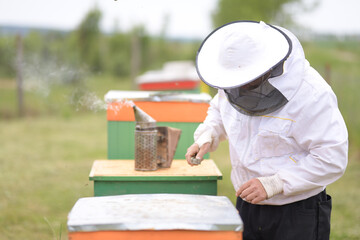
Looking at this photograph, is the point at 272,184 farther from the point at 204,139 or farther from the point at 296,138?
the point at 204,139

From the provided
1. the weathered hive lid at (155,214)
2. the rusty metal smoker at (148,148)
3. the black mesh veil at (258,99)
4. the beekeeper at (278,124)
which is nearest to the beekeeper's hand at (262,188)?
the beekeeper at (278,124)

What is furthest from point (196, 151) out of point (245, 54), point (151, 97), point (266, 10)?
point (266, 10)

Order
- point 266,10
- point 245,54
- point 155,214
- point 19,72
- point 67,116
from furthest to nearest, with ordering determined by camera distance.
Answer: point 266,10 → point 67,116 → point 19,72 → point 245,54 → point 155,214

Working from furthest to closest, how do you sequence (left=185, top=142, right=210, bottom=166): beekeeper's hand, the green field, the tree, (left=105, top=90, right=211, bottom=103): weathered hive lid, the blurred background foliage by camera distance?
the tree
the blurred background foliage
the green field
(left=105, top=90, right=211, bottom=103): weathered hive lid
(left=185, top=142, right=210, bottom=166): beekeeper's hand

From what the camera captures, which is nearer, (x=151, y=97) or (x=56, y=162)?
(x=151, y=97)

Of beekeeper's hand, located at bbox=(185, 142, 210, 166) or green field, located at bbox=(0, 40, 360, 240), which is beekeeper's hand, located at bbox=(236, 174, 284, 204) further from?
green field, located at bbox=(0, 40, 360, 240)

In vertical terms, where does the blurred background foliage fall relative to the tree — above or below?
below

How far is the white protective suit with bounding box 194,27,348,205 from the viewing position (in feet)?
5.57

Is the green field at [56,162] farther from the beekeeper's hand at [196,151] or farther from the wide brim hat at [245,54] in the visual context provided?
the wide brim hat at [245,54]

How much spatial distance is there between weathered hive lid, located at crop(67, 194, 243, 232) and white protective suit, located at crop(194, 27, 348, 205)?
0.26 meters

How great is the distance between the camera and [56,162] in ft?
18.4

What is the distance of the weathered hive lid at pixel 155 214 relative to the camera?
4.72ft

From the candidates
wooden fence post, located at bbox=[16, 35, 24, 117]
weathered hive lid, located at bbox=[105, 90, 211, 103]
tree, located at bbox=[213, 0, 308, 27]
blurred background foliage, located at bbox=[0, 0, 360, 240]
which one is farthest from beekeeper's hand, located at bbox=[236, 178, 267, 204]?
tree, located at bbox=[213, 0, 308, 27]

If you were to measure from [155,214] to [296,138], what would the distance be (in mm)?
653
